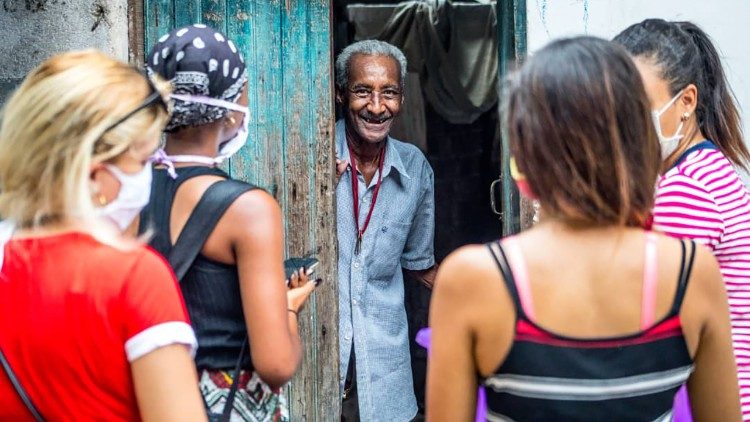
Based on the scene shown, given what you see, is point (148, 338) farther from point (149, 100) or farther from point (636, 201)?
point (636, 201)

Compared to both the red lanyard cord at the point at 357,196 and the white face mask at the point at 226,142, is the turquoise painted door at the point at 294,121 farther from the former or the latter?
the white face mask at the point at 226,142

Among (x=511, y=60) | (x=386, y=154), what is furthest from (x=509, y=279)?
(x=386, y=154)

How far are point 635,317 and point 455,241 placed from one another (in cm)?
518

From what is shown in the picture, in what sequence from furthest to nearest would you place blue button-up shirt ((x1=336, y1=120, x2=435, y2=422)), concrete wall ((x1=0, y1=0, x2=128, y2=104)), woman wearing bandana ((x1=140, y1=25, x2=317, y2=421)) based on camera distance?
blue button-up shirt ((x1=336, y1=120, x2=435, y2=422))
concrete wall ((x1=0, y1=0, x2=128, y2=104))
woman wearing bandana ((x1=140, y1=25, x2=317, y2=421))

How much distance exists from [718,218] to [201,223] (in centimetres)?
127

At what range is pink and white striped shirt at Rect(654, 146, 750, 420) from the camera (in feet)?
7.26

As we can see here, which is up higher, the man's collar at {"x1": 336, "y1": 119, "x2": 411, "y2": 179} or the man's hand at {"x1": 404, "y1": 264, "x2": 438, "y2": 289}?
the man's collar at {"x1": 336, "y1": 119, "x2": 411, "y2": 179}

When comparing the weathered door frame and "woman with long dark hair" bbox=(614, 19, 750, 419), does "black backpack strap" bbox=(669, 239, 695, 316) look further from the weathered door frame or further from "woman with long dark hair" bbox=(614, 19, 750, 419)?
the weathered door frame

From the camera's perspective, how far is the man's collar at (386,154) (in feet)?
14.0

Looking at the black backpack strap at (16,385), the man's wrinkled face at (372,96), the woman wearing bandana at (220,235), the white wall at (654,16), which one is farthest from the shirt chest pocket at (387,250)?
the black backpack strap at (16,385)

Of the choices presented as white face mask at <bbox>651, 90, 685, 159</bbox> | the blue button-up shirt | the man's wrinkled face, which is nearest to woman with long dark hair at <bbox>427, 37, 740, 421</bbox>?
white face mask at <bbox>651, 90, 685, 159</bbox>

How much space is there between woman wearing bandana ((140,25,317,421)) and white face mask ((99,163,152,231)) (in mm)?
413

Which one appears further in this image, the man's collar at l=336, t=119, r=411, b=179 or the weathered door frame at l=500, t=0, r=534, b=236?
the man's collar at l=336, t=119, r=411, b=179

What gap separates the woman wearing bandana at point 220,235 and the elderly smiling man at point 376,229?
1678 millimetres
